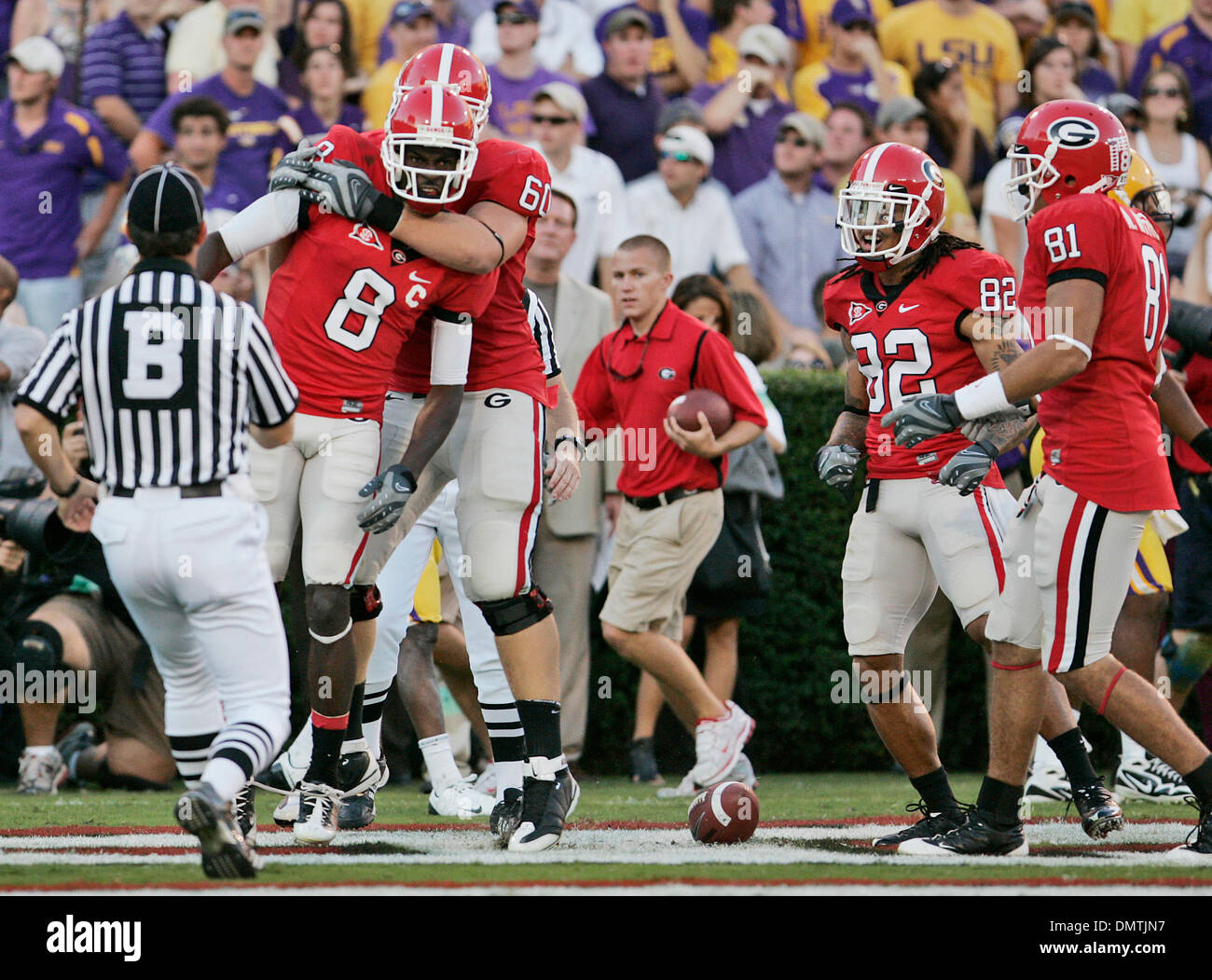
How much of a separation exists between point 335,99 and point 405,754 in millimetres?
4014

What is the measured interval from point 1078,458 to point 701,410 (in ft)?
8.51

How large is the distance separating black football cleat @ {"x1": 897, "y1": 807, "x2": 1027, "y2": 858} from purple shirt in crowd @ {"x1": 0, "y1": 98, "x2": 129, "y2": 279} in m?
6.05

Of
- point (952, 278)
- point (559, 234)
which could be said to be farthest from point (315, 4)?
point (952, 278)

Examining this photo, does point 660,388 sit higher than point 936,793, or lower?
higher

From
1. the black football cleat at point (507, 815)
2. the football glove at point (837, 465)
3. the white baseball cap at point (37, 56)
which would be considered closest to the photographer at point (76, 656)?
the black football cleat at point (507, 815)

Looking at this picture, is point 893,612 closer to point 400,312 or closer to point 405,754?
point 400,312

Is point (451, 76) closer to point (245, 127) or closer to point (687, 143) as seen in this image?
point (687, 143)

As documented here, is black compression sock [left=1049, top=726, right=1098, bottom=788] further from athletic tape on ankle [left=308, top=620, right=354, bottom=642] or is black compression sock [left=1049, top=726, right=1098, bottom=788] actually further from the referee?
the referee

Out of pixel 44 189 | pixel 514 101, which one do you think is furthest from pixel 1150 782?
pixel 44 189

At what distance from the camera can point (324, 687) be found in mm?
5098

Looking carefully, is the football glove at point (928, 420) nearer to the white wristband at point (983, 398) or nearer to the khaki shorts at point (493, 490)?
the white wristband at point (983, 398)

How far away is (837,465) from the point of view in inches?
211

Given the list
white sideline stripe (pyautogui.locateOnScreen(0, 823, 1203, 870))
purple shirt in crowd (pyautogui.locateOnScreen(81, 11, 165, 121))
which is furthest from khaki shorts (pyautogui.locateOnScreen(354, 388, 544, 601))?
purple shirt in crowd (pyautogui.locateOnScreen(81, 11, 165, 121))

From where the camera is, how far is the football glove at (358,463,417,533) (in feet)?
16.3
